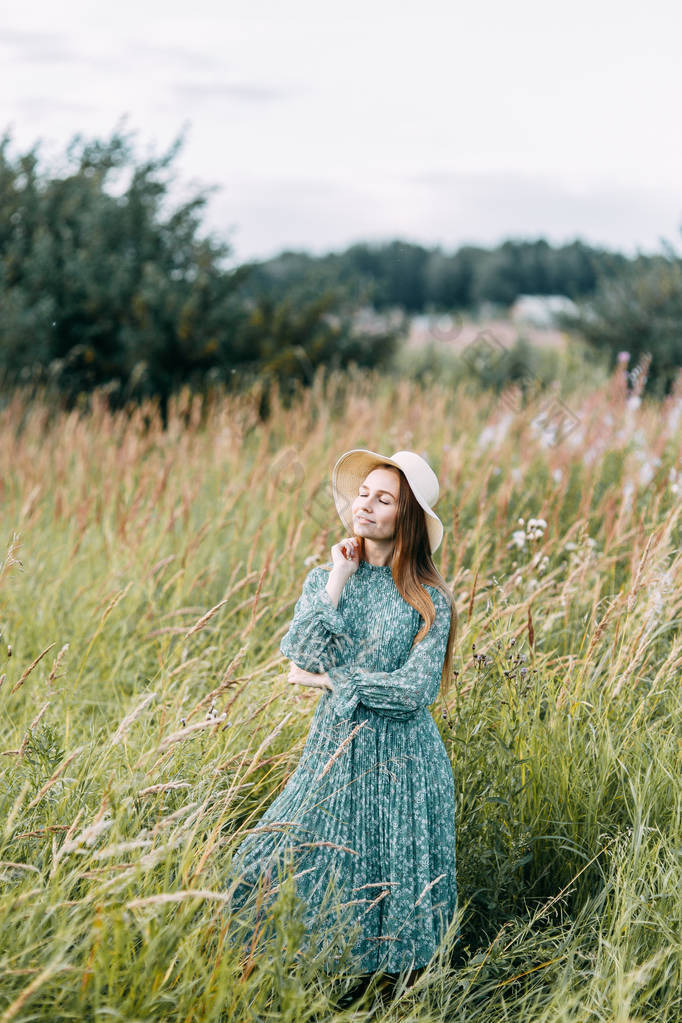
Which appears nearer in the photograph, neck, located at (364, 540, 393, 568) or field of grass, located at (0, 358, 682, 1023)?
field of grass, located at (0, 358, 682, 1023)

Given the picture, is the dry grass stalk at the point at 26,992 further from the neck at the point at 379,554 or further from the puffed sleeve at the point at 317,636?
the neck at the point at 379,554

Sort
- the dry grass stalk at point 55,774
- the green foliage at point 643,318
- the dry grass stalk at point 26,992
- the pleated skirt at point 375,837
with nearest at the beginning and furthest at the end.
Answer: the dry grass stalk at point 26,992
the dry grass stalk at point 55,774
the pleated skirt at point 375,837
the green foliage at point 643,318

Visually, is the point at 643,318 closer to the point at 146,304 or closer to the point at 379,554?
the point at 146,304

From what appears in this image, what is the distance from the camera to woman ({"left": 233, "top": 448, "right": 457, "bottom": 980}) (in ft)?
7.36

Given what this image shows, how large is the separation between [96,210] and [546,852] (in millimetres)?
8039

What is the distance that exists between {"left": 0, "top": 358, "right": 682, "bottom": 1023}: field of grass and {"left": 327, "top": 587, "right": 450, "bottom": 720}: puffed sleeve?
0.22 metres

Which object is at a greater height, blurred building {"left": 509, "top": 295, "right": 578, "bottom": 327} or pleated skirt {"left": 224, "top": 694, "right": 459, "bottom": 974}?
blurred building {"left": 509, "top": 295, "right": 578, "bottom": 327}

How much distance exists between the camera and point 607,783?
278cm

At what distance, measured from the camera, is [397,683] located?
2.23 meters

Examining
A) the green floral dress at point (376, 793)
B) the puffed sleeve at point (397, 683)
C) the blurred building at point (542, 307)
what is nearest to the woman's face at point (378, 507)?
the green floral dress at point (376, 793)

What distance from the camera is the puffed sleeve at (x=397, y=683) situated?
2.24 metres

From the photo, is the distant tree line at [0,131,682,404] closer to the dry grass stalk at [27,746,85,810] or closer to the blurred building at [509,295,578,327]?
the blurred building at [509,295,578,327]

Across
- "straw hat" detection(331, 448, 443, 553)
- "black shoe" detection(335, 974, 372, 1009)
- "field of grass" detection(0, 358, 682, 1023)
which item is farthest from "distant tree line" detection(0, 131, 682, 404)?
"black shoe" detection(335, 974, 372, 1009)

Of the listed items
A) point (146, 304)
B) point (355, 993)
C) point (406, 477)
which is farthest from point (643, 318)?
point (355, 993)
